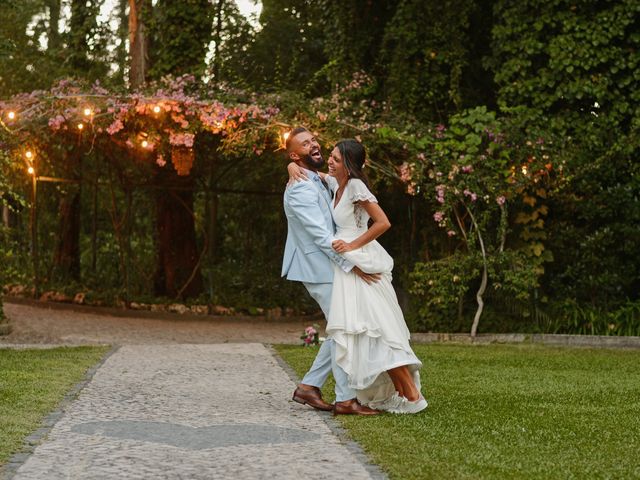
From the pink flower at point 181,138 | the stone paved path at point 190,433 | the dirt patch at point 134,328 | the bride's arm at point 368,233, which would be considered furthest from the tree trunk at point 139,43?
the bride's arm at point 368,233

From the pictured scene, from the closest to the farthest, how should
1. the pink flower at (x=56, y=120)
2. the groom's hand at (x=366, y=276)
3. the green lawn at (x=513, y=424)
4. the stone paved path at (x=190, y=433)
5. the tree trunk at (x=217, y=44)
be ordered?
1. the stone paved path at (x=190, y=433)
2. the green lawn at (x=513, y=424)
3. the groom's hand at (x=366, y=276)
4. the pink flower at (x=56, y=120)
5. the tree trunk at (x=217, y=44)

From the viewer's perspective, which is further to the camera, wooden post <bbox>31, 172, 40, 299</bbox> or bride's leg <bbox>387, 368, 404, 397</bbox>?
wooden post <bbox>31, 172, 40, 299</bbox>

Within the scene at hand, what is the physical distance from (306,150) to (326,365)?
145 centimetres

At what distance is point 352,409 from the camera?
713 cm

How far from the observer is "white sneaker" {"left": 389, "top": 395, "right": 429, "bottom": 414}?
718 centimetres

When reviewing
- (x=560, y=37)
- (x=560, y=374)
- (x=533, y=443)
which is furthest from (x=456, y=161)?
(x=533, y=443)

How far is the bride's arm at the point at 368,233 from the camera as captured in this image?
23.2 feet

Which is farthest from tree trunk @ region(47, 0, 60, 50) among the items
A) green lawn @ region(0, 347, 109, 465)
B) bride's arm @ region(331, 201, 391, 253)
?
bride's arm @ region(331, 201, 391, 253)

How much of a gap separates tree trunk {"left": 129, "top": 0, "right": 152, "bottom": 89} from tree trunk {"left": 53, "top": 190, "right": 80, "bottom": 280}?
2.81m

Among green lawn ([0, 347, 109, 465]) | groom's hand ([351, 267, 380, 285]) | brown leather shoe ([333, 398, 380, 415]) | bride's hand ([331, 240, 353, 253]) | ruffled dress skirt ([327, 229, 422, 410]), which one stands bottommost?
green lawn ([0, 347, 109, 465])

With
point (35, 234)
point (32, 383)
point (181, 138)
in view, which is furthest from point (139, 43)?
point (32, 383)

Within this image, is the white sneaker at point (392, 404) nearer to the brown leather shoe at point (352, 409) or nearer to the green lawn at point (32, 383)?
the brown leather shoe at point (352, 409)

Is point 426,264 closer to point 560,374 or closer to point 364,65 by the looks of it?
point 560,374

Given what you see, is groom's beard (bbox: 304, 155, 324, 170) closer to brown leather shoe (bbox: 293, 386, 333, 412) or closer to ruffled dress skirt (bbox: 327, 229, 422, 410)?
ruffled dress skirt (bbox: 327, 229, 422, 410)
